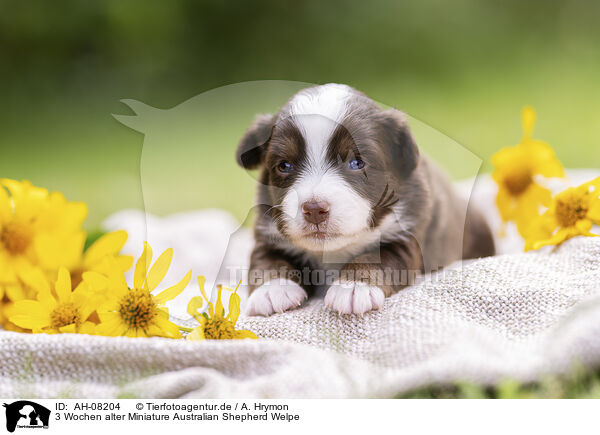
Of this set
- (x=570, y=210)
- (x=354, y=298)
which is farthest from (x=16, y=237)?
(x=570, y=210)

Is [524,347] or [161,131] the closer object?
[524,347]

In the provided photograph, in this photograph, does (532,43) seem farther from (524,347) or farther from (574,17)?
(524,347)

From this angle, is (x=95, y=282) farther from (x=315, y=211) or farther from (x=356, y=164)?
(x=356, y=164)

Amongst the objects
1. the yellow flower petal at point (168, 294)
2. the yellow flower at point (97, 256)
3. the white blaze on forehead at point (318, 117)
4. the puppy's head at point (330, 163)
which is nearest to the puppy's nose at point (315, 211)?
the puppy's head at point (330, 163)

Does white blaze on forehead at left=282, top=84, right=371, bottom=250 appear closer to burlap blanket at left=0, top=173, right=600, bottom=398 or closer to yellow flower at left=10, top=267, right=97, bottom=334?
burlap blanket at left=0, top=173, right=600, bottom=398

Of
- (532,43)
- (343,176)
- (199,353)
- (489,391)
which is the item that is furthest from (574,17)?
(199,353)

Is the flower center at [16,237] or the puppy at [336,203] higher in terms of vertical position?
the puppy at [336,203]

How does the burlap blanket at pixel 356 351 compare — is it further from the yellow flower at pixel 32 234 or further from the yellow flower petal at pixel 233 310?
the yellow flower at pixel 32 234
